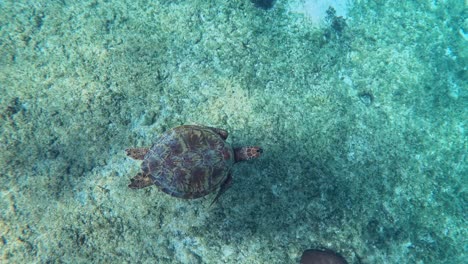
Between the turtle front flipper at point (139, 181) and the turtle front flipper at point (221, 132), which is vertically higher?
the turtle front flipper at point (221, 132)

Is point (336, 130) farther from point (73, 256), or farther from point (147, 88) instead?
point (73, 256)

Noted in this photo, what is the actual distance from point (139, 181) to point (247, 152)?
3.66 feet

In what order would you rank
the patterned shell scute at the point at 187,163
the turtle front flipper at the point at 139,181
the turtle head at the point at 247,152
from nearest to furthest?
the patterned shell scute at the point at 187,163
the turtle front flipper at the point at 139,181
the turtle head at the point at 247,152

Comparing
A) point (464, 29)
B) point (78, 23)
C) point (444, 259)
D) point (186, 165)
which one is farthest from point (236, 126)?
point (464, 29)

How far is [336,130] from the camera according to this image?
343cm

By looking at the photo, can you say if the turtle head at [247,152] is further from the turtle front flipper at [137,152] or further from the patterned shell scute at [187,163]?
the turtle front flipper at [137,152]

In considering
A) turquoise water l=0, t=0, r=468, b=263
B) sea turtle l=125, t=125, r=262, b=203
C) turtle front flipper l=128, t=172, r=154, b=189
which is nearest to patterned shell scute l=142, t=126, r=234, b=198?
sea turtle l=125, t=125, r=262, b=203

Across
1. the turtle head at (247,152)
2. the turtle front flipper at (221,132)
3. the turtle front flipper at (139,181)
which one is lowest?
the turtle front flipper at (139,181)

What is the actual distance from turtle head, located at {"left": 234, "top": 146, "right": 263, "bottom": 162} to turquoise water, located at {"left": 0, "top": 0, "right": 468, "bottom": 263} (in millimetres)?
228

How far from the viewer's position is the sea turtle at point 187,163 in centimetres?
258

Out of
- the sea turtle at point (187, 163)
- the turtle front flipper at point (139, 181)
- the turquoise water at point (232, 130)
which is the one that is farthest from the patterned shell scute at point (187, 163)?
the turquoise water at point (232, 130)

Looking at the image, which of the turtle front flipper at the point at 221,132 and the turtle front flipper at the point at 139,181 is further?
the turtle front flipper at the point at 221,132

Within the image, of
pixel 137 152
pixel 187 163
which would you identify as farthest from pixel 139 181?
pixel 187 163

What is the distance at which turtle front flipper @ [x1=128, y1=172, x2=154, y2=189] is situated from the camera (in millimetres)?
2752
